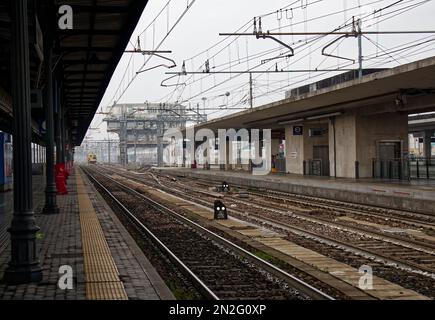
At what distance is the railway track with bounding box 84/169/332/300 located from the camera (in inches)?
314

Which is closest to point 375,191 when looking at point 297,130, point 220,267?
point 220,267

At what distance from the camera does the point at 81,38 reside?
18.5 meters

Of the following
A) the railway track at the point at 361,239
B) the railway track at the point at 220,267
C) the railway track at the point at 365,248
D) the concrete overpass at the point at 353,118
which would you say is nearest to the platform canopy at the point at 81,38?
the railway track at the point at 220,267

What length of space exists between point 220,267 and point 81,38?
36.9 ft

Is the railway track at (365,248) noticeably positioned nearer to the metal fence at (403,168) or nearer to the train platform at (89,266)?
the train platform at (89,266)

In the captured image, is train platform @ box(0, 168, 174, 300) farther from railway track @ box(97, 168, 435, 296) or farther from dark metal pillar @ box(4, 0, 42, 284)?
railway track @ box(97, 168, 435, 296)

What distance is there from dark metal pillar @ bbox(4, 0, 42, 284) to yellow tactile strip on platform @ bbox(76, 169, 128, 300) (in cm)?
95

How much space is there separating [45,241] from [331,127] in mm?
25760

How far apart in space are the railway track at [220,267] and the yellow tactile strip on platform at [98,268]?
1.23 meters

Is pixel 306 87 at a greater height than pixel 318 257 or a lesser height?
greater
